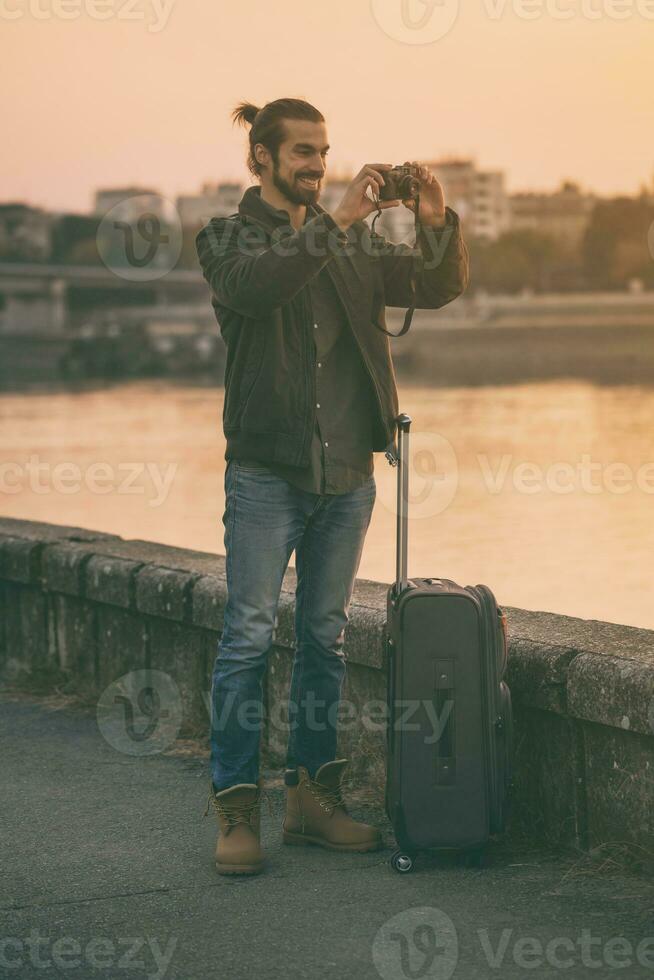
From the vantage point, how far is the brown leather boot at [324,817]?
3.85 metres

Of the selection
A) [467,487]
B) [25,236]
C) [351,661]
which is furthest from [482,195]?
[351,661]

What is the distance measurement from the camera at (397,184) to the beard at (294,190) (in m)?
0.19

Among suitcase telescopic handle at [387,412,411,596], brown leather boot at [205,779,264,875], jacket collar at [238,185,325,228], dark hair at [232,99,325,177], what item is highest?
dark hair at [232,99,325,177]

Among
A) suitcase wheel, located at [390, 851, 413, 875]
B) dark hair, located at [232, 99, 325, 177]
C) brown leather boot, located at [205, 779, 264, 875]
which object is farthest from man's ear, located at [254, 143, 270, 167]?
suitcase wheel, located at [390, 851, 413, 875]

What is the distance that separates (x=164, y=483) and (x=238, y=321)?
19713 millimetres

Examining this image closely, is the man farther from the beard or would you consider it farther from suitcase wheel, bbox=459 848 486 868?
suitcase wheel, bbox=459 848 486 868

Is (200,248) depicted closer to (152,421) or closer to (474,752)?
(474,752)

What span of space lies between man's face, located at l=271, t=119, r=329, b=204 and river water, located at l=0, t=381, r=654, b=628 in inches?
251

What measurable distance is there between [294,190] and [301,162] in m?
0.07

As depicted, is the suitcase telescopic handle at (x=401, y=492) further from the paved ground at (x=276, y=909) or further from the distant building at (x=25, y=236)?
the distant building at (x=25, y=236)

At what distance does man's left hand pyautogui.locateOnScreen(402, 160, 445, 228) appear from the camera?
3684 millimetres

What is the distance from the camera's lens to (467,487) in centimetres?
2119

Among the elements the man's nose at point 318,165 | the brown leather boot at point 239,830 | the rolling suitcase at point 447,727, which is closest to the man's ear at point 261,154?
the man's nose at point 318,165

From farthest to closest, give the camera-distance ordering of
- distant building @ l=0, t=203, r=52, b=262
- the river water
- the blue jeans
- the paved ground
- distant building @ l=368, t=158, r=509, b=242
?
distant building @ l=368, t=158, r=509, b=242 < distant building @ l=0, t=203, r=52, b=262 < the river water < the blue jeans < the paved ground
